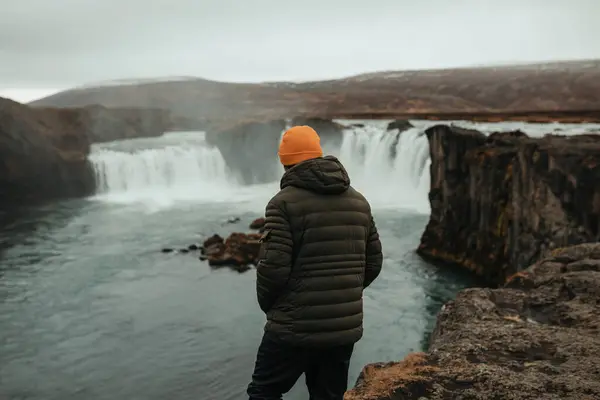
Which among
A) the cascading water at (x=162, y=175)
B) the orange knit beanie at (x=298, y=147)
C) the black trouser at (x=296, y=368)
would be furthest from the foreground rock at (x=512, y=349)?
the cascading water at (x=162, y=175)

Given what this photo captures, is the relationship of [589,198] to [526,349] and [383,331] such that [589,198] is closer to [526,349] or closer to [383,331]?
[383,331]

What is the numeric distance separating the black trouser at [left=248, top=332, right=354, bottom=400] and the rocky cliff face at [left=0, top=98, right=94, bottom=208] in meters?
33.6

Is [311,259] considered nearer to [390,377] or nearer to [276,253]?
[276,253]

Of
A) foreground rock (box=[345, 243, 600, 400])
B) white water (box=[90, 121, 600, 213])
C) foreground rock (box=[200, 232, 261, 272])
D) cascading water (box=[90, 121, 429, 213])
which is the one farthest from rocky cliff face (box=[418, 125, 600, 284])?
cascading water (box=[90, 121, 429, 213])

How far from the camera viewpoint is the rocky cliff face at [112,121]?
41.5 meters

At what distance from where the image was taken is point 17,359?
41.0ft

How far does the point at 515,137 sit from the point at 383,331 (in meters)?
7.23

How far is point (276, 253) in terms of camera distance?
3.72m

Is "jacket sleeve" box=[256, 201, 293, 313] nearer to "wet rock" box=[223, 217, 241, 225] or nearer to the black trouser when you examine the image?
the black trouser

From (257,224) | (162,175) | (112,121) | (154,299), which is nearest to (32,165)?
(162,175)

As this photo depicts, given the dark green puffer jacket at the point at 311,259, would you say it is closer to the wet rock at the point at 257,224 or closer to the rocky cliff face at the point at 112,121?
the wet rock at the point at 257,224

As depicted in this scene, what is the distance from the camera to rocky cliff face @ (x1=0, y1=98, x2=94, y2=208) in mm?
34906

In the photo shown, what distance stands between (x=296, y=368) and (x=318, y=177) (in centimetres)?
125

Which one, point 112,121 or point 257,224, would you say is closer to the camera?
point 257,224
